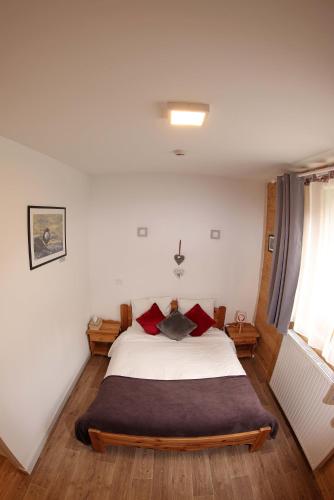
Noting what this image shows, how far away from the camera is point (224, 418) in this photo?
1840 millimetres

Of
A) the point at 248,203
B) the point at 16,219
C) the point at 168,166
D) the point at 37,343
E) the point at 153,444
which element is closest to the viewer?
the point at 16,219

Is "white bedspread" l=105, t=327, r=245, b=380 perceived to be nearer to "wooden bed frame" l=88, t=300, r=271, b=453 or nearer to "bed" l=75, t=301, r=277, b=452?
"bed" l=75, t=301, r=277, b=452

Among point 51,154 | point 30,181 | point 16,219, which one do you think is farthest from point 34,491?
point 51,154

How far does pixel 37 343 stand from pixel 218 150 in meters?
2.37

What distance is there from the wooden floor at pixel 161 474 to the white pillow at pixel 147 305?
1495mm

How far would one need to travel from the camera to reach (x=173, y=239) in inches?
125

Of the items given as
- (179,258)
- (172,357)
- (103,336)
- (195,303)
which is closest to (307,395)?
(172,357)

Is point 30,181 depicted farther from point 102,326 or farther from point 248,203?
point 248,203

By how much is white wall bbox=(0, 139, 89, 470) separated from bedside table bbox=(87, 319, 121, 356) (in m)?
0.37

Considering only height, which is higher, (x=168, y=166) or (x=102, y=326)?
(x=168, y=166)

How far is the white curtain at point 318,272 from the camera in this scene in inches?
74.4

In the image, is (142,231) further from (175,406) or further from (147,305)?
(175,406)

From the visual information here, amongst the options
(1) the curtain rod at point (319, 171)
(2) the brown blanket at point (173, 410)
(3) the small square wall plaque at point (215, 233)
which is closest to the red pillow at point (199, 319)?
(2) the brown blanket at point (173, 410)

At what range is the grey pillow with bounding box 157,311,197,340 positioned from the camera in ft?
9.42
